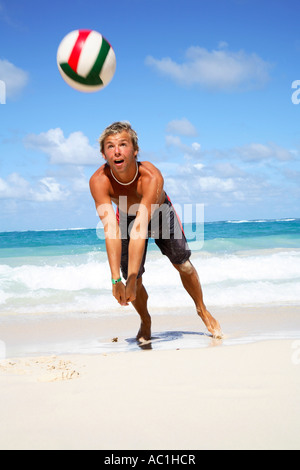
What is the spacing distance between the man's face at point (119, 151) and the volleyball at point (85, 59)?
694 millimetres

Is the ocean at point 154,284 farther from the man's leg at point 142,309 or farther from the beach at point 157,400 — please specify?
the beach at point 157,400

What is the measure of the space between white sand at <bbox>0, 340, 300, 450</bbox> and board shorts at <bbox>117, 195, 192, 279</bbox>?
1342 millimetres

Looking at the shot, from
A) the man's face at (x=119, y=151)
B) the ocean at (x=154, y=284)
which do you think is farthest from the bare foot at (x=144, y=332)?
the ocean at (x=154, y=284)

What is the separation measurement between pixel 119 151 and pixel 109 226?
65cm

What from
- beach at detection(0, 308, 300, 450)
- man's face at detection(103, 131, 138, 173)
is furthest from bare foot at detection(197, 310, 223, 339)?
man's face at detection(103, 131, 138, 173)

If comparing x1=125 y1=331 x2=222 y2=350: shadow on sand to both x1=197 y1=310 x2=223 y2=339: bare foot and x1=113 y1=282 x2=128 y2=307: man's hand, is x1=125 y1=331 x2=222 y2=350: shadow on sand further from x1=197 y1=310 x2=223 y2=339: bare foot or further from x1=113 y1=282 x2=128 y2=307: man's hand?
x1=113 y1=282 x2=128 y2=307: man's hand

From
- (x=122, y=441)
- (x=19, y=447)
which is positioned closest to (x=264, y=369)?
(x=122, y=441)

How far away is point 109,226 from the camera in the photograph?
13.1 feet

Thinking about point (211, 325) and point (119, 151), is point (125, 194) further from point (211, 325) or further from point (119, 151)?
point (211, 325)

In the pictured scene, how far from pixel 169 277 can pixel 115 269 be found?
7.67m

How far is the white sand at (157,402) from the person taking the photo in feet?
7.17

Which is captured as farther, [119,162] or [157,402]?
[119,162]

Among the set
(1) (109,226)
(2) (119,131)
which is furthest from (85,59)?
(1) (109,226)

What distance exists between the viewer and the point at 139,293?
5.03 m
